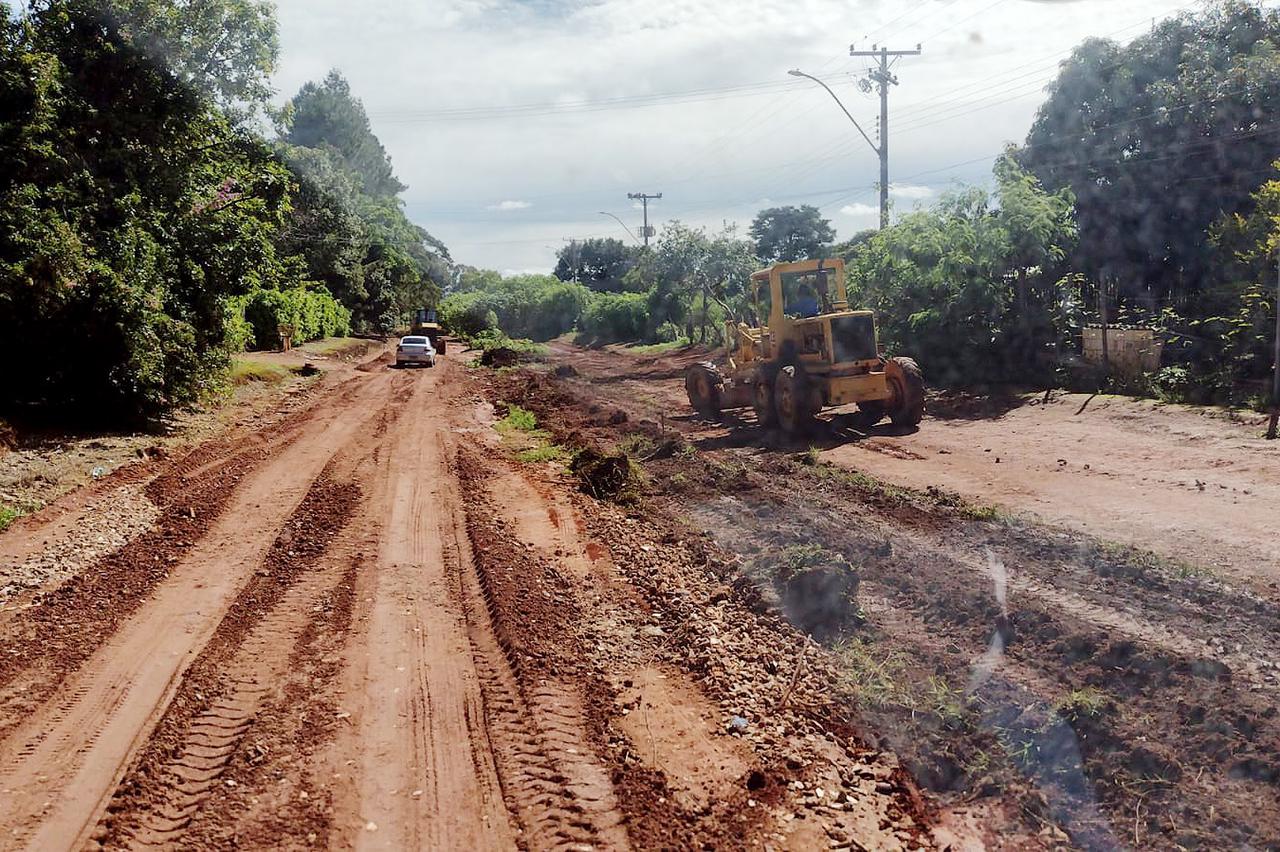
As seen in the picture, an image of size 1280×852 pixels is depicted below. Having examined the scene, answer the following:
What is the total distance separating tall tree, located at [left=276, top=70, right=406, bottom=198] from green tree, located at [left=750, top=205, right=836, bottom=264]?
4489 cm

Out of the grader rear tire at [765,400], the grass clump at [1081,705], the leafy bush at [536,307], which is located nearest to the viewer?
the grass clump at [1081,705]

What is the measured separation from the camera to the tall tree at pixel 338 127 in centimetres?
9231

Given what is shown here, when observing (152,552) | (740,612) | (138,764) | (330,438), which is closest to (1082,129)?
(330,438)

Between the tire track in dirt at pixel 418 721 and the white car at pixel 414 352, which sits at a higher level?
the white car at pixel 414 352

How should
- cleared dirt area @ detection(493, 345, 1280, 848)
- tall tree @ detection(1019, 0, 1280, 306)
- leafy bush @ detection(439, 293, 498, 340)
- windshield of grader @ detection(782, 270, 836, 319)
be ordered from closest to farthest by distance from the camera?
cleared dirt area @ detection(493, 345, 1280, 848)
windshield of grader @ detection(782, 270, 836, 319)
tall tree @ detection(1019, 0, 1280, 306)
leafy bush @ detection(439, 293, 498, 340)

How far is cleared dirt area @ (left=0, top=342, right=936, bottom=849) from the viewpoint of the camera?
4465mm

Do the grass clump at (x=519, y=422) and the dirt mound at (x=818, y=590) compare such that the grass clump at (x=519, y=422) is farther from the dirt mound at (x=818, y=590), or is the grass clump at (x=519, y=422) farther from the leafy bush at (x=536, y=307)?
the leafy bush at (x=536, y=307)

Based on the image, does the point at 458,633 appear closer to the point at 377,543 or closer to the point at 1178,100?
the point at 377,543

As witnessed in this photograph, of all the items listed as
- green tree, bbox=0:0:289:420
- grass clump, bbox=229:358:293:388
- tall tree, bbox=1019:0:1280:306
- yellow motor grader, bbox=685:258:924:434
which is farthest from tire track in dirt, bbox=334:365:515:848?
tall tree, bbox=1019:0:1280:306

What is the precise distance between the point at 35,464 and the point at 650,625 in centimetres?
1050

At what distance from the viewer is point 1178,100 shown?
23.8 m

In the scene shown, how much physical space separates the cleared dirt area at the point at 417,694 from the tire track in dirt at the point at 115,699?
18 mm

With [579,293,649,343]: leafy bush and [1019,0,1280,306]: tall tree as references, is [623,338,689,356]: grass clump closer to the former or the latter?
[579,293,649,343]: leafy bush

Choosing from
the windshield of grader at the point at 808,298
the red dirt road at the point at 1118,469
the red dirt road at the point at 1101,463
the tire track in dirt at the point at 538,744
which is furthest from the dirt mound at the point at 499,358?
the tire track in dirt at the point at 538,744
